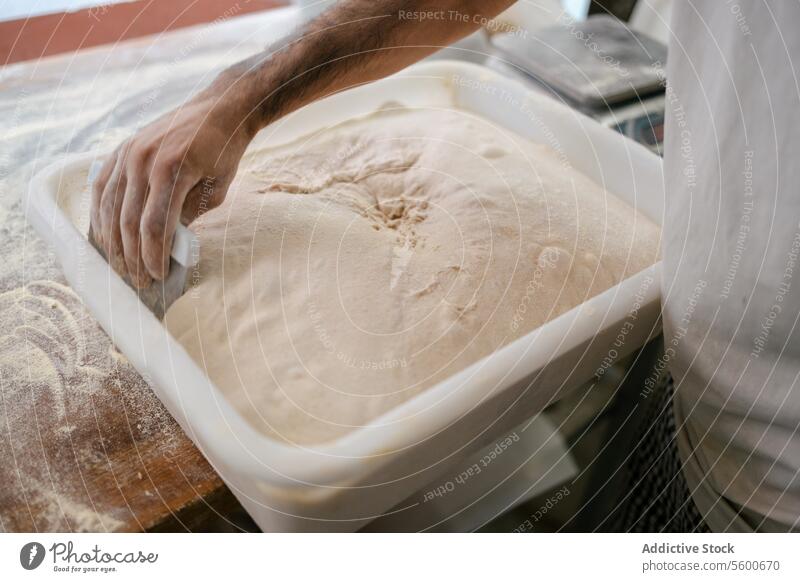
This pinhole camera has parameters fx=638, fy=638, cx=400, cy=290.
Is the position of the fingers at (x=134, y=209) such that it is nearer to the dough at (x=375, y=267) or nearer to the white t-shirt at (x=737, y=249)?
the dough at (x=375, y=267)

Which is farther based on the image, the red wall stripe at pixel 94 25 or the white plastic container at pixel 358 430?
the red wall stripe at pixel 94 25

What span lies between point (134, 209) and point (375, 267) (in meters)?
0.15

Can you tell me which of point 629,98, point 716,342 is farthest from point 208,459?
point 629,98

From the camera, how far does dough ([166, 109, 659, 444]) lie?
1.25 feet

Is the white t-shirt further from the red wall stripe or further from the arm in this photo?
the red wall stripe

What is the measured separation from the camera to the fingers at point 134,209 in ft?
1.20

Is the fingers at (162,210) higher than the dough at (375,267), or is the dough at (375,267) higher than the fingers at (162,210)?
the fingers at (162,210)

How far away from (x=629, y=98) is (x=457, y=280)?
0.45 metres

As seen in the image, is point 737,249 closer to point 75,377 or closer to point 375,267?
point 375,267

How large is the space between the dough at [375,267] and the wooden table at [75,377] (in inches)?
1.8


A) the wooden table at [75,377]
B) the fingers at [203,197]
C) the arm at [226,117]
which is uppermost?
the arm at [226,117]

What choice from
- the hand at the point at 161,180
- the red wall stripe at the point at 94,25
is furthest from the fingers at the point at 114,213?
the red wall stripe at the point at 94,25

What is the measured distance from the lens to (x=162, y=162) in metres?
0.37

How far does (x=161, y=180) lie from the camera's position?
14.4 inches
